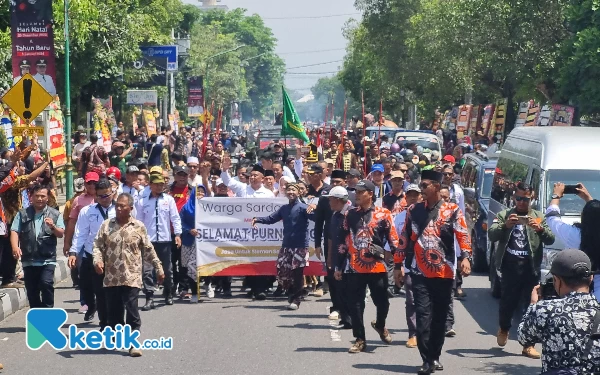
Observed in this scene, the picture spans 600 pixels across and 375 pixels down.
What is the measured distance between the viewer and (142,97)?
160ft

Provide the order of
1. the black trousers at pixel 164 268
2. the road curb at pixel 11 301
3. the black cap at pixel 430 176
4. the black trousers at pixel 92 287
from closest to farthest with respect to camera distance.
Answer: the black cap at pixel 430 176 → the black trousers at pixel 92 287 → the road curb at pixel 11 301 → the black trousers at pixel 164 268

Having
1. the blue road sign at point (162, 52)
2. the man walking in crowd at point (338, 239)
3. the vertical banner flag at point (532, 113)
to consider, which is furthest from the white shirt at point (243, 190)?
the blue road sign at point (162, 52)

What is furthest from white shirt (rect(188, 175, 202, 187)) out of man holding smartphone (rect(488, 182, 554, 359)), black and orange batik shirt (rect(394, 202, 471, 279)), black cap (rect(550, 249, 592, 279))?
black cap (rect(550, 249, 592, 279))

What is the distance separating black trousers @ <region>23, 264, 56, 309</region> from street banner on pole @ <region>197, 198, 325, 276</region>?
2.88 m

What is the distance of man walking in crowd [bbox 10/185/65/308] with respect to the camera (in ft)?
38.4

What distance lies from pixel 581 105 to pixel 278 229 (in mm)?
16464

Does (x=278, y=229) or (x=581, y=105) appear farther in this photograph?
(x=581, y=105)

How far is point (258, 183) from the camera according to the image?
1514 cm

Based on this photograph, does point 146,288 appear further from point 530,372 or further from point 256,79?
point 256,79

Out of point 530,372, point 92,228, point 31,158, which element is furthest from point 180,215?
point 31,158

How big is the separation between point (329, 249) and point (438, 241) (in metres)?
2.06

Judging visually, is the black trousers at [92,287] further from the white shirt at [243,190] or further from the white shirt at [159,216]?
the white shirt at [243,190]

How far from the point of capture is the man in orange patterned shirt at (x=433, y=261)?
9.57 metres
